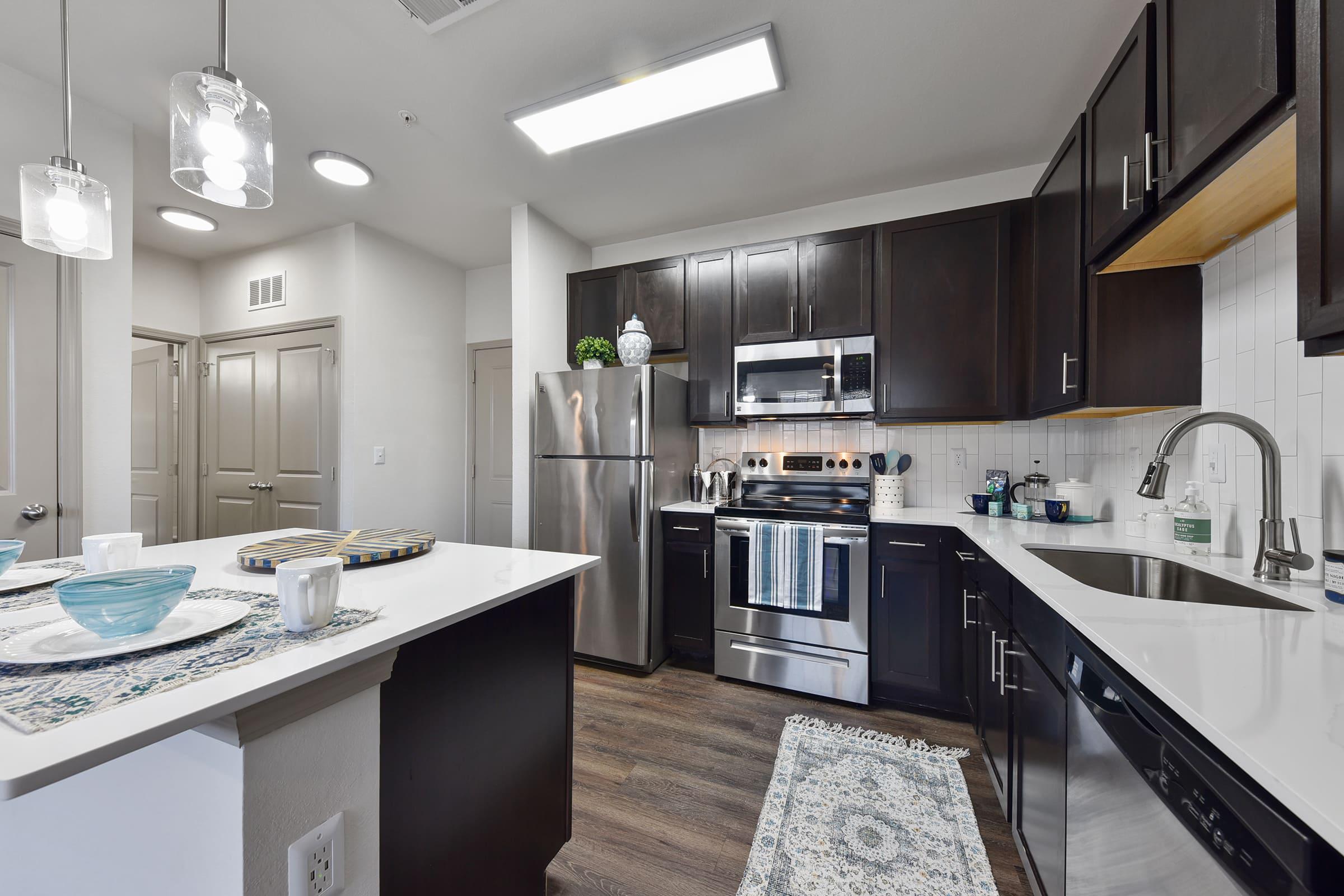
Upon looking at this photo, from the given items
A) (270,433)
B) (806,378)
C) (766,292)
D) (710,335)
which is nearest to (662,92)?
(766,292)

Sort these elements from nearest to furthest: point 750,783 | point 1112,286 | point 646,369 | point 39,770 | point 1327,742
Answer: point 39,770, point 1327,742, point 1112,286, point 750,783, point 646,369

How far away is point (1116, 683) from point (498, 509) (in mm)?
3985

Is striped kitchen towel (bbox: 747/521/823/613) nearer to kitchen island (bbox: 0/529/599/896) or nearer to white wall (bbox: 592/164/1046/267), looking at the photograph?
kitchen island (bbox: 0/529/599/896)

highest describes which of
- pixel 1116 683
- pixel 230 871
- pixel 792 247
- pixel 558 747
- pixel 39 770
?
pixel 792 247

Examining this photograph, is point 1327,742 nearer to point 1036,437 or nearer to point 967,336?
point 967,336

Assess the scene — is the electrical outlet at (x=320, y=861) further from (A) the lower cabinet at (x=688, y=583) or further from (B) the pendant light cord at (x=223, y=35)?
(A) the lower cabinet at (x=688, y=583)

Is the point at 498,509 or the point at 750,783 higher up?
the point at 498,509

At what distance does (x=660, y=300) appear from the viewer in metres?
3.26

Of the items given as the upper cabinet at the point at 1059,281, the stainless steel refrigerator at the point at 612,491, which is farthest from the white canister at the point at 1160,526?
the stainless steel refrigerator at the point at 612,491

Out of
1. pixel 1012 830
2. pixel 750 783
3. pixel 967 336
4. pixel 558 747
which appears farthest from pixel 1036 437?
pixel 558 747

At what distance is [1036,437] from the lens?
2.76m

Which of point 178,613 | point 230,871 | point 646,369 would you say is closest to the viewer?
point 230,871

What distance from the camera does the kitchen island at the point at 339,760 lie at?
656 mm

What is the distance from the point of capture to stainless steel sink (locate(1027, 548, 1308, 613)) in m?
1.32
